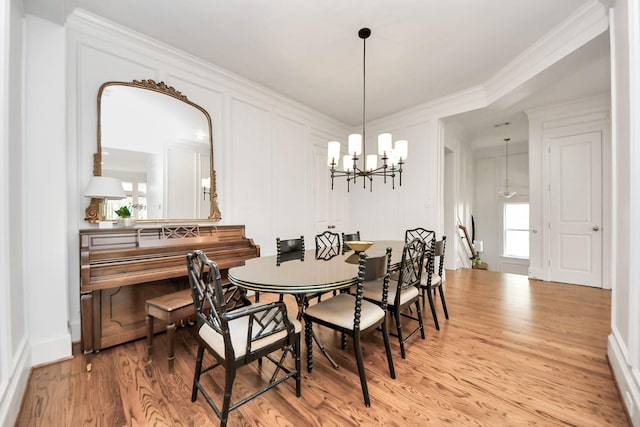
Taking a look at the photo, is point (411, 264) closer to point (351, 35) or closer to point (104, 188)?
point (351, 35)

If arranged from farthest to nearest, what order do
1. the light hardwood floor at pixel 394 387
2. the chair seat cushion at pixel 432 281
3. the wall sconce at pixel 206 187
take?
the wall sconce at pixel 206 187 < the chair seat cushion at pixel 432 281 < the light hardwood floor at pixel 394 387

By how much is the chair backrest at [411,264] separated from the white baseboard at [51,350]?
257cm

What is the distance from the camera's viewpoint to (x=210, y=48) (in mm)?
2857

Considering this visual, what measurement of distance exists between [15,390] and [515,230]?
8860 mm

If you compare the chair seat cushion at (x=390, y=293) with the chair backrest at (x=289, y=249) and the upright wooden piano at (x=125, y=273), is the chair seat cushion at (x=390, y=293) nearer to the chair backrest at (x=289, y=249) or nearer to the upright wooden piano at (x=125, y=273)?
the chair backrest at (x=289, y=249)

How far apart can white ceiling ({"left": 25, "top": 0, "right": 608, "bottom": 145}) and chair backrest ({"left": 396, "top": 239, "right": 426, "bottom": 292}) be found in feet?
6.74

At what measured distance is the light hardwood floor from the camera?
1.45 m

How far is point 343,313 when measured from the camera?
1.75 m

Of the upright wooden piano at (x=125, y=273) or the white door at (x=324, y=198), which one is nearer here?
the upright wooden piano at (x=125, y=273)

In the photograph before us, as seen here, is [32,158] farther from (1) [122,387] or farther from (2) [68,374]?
(1) [122,387]

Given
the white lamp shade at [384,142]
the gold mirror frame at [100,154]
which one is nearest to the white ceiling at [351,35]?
the gold mirror frame at [100,154]

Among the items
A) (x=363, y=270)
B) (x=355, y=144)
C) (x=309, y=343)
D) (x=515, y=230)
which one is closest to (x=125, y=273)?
(x=309, y=343)

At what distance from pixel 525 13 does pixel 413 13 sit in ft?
3.30

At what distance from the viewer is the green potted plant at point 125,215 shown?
240 centimetres
